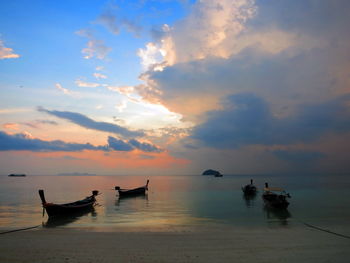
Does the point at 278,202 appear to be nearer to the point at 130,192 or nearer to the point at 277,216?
the point at 277,216

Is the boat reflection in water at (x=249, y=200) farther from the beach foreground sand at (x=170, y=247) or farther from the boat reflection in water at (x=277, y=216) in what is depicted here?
the beach foreground sand at (x=170, y=247)

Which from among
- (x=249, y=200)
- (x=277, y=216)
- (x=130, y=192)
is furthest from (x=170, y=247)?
(x=130, y=192)

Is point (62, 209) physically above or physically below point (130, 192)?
above

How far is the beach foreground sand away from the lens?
40.5ft

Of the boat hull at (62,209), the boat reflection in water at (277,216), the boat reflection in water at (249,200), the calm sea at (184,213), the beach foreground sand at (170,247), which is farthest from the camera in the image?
the boat reflection in water at (249,200)

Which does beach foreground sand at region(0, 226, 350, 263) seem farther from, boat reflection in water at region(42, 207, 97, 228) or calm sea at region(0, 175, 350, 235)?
boat reflection in water at region(42, 207, 97, 228)

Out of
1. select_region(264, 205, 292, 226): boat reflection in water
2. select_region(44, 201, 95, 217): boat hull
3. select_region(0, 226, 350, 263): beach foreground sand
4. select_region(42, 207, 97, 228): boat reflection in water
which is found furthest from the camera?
select_region(44, 201, 95, 217): boat hull

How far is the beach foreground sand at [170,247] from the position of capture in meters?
12.4

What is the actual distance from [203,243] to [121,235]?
20.5ft

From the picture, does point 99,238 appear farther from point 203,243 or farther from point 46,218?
point 46,218

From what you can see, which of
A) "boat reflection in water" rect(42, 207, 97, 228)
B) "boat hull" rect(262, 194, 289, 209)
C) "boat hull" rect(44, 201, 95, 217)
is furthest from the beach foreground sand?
"boat hull" rect(262, 194, 289, 209)

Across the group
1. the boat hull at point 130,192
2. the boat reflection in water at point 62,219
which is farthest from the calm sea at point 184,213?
the boat hull at point 130,192

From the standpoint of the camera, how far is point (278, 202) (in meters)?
34.0

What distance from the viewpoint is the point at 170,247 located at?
14523mm
